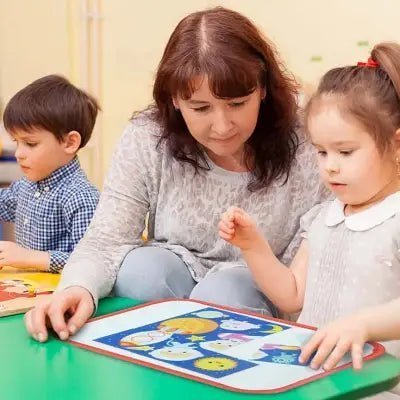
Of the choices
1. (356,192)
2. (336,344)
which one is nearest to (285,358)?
(336,344)

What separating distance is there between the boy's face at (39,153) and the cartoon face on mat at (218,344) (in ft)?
2.90

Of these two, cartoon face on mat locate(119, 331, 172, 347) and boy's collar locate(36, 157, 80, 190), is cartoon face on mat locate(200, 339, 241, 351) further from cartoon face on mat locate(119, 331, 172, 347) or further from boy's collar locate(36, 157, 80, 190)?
boy's collar locate(36, 157, 80, 190)

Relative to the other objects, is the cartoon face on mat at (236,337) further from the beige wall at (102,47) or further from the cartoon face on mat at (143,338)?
the beige wall at (102,47)

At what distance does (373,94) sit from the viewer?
1.19 meters

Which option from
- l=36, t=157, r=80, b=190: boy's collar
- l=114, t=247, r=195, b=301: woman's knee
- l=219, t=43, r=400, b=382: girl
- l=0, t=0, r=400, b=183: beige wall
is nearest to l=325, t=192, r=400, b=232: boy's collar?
l=219, t=43, r=400, b=382: girl

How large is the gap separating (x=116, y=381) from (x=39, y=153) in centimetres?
97

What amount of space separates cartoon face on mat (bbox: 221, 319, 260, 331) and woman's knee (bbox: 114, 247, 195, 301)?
32 centimetres

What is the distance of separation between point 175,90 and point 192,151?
0.59ft

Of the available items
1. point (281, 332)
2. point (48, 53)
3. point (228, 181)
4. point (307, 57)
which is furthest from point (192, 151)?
point (48, 53)

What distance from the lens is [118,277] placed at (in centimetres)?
146

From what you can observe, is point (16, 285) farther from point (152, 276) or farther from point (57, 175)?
point (57, 175)

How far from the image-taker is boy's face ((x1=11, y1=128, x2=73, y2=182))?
1844mm

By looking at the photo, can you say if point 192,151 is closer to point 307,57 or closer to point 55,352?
point 55,352

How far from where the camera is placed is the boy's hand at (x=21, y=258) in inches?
66.1
